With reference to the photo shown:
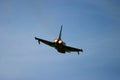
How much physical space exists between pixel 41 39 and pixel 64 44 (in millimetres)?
11529

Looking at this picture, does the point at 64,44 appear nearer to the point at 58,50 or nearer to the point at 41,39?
the point at 58,50

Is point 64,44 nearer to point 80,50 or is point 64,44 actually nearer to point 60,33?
point 60,33

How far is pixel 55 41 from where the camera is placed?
87.7m

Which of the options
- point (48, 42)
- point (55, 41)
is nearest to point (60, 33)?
point (55, 41)

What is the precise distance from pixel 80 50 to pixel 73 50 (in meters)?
2.82

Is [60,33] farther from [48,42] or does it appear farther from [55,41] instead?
[48,42]

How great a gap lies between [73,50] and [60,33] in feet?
49.8

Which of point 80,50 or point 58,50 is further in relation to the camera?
point 80,50

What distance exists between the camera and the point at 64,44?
8962cm

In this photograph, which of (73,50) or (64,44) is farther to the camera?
(73,50)

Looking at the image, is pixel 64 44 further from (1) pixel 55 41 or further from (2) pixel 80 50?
(2) pixel 80 50

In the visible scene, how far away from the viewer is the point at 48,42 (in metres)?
95.3

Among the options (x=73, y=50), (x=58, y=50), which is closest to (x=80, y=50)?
(x=73, y=50)

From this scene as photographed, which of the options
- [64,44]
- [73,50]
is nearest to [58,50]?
[64,44]
